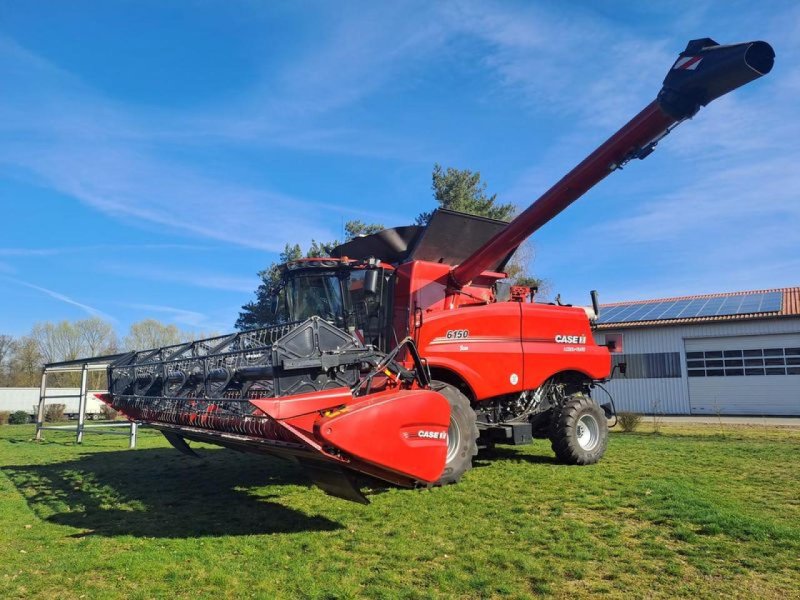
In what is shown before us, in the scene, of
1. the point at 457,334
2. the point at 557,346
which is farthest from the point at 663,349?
the point at 457,334

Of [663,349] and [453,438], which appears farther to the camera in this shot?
[663,349]

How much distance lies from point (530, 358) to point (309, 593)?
5.85m

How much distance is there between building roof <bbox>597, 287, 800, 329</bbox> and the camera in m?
24.5

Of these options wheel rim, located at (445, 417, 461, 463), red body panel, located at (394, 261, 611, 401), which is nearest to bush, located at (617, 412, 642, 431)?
red body panel, located at (394, 261, 611, 401)

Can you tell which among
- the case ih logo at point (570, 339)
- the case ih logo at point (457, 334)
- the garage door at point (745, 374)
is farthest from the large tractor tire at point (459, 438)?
the garage door at point (745, 374)

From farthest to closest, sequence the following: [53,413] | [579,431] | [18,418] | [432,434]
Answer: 1. [53,413]
2. [18,418]
3. [579,431]
4. [432,434]

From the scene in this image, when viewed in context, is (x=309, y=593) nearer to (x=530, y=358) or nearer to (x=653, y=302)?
(x=530, y=358)

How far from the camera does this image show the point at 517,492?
281 inches

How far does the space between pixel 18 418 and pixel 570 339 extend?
3001 centimetres

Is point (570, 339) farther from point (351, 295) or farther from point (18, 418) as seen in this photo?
point (18, 418)

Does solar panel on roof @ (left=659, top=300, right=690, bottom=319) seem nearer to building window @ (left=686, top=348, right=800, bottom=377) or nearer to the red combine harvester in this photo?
building window @ (left=686, top=348, right=800, bottom=377)

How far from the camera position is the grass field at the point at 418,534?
13.8ft

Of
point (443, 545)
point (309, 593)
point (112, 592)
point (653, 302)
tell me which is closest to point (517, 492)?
point (443, 545)

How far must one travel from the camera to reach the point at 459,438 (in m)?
6.96
